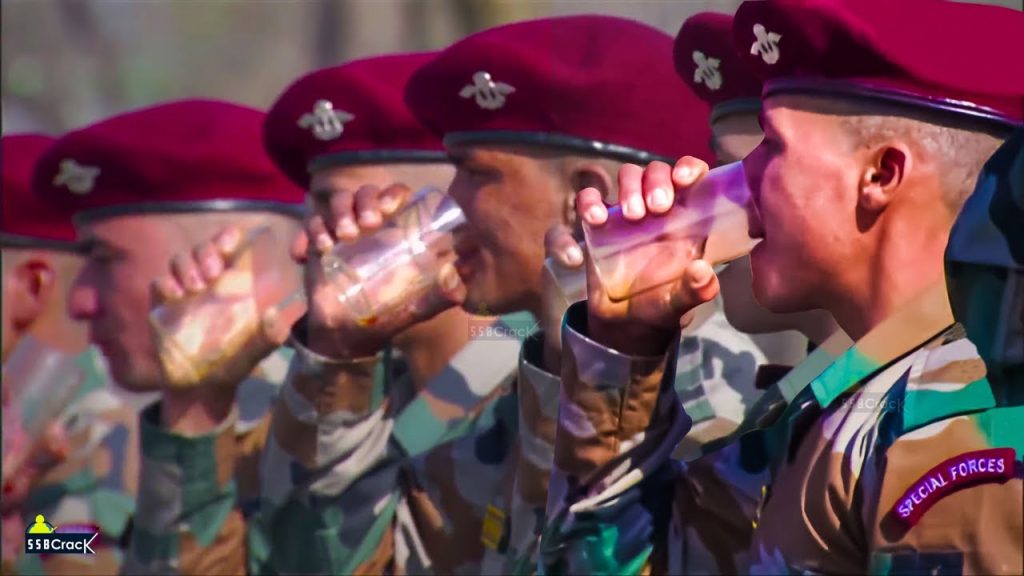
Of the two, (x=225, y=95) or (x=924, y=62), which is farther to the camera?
(x=225, y=95)

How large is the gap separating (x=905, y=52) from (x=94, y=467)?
2.56m

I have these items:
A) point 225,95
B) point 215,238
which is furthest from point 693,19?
point 225,95

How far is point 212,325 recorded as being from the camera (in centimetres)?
341

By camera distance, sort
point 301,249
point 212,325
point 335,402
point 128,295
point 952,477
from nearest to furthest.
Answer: point 952,477 → point 335,402 → point 301,249 → point 212,325 → point 128,295

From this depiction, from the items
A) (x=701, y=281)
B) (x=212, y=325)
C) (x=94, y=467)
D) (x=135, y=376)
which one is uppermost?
(x=701, y=281)

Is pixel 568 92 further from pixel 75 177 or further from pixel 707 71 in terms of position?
pixel 75 177

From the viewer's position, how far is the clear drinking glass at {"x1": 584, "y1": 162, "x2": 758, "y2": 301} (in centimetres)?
228

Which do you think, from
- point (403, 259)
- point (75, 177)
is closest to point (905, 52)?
point (403, 259)

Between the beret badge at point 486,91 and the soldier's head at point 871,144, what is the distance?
0.86 metres

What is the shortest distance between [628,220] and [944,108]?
1.46ft

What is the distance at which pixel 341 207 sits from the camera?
3.15 metres

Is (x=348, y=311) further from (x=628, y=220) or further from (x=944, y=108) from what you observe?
(x=944, y=108)

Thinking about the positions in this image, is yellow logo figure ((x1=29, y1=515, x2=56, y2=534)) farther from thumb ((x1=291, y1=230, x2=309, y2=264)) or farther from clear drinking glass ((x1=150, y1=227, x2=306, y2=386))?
thumb ((x1=291, y1=230, x2=309, y2=264))

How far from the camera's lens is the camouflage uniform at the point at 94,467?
3984 millimetres
